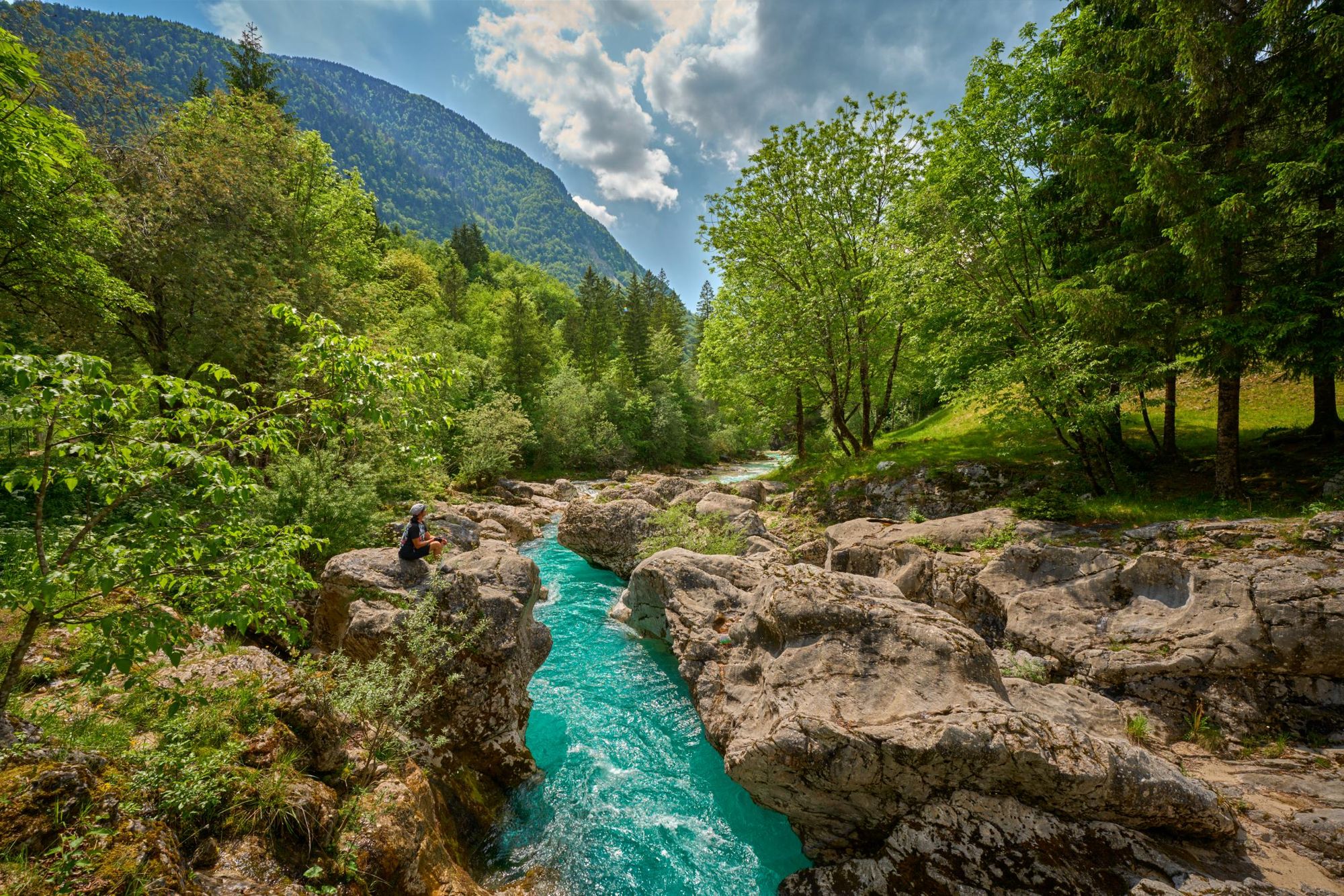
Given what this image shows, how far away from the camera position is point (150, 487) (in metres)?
3.81

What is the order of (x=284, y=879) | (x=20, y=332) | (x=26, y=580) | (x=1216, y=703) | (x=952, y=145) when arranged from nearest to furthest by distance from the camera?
1. (x=26, y=580)
2. (x=284, y=879)
3. (x=1216, y=703)
4. (x=20, y=332)
5. (x=952, y=145)

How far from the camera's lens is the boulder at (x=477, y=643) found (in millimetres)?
7656

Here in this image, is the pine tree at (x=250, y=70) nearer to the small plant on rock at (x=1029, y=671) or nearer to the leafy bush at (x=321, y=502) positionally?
the leafy bush at (x=321, y=502)

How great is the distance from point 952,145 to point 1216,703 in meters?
15.6

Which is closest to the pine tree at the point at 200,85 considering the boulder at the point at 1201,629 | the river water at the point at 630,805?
the river water at the point at 630,805

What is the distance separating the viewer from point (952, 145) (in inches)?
579

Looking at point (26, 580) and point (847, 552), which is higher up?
point (26, 580)

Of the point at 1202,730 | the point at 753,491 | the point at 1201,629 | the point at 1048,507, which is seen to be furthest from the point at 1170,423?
the point at 753,491

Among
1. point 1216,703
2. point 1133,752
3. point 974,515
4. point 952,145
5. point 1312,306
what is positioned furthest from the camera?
point 952,145

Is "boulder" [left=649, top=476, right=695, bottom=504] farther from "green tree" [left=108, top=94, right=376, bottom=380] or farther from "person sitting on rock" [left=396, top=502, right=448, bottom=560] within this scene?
"green tree" [left=108, top=94, right=376, bottom=380]

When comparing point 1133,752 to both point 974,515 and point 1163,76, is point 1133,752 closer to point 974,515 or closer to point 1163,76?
point 974,515

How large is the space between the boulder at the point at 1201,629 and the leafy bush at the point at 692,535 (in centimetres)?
775

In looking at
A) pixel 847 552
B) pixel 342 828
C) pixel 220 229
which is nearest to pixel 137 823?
pixel 342 828

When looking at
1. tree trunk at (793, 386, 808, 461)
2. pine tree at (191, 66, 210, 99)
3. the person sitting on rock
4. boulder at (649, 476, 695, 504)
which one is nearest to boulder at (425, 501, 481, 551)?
the person sitting on rock
